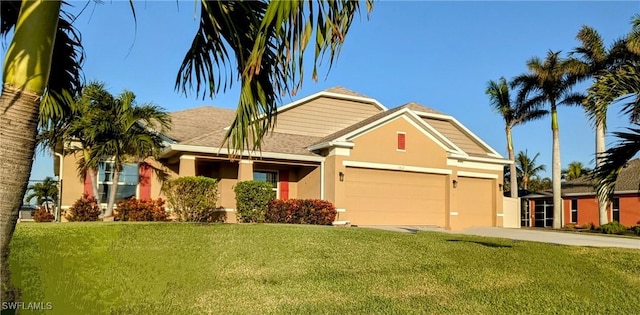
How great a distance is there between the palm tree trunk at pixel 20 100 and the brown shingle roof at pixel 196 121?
50.3ft

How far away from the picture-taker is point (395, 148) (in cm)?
2073

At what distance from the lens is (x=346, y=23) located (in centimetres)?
360

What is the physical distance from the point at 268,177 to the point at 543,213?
21.4 metres

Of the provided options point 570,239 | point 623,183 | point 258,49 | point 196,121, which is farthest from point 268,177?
point 623,183

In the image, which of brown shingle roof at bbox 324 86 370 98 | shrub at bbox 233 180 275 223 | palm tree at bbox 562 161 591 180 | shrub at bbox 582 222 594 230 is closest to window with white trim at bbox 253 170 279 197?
shrub at bbox 233 180 275 223

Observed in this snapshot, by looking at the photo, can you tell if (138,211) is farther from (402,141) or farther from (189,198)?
(402,141)

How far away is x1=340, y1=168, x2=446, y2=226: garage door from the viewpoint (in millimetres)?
20141

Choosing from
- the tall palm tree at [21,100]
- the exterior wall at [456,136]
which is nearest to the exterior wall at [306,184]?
the exterior wall at [456,136]

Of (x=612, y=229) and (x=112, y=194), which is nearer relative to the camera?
(x=112, y=194)

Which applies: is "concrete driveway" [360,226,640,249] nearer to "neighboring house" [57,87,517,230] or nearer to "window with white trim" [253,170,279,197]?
"neighboring house" [57,87,517,230]

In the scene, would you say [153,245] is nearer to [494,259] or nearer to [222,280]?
[222,280]

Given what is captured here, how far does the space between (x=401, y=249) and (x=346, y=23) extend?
7.44 metres

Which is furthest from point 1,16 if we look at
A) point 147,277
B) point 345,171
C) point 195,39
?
point 345,171

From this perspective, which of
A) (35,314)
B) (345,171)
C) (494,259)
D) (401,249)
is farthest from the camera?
(345,171)
